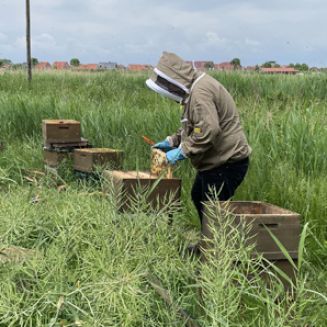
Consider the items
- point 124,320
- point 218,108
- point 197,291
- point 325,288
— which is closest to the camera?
point 124,320

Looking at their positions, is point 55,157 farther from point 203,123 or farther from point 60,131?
point 203,123

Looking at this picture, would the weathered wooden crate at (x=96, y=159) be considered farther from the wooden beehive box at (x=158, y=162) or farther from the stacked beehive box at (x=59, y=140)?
the wooden beehive box at (x=158, y=162)

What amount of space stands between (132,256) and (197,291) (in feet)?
0.89

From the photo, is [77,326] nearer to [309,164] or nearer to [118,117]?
[309,164]

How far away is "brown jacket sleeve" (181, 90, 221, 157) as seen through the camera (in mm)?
3348

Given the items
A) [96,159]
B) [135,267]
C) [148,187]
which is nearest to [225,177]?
[148,187]

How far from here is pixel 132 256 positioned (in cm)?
197

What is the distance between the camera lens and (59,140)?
5102 mm

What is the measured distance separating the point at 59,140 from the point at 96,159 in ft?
2.63

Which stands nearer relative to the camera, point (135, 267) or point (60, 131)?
point (135, 267)

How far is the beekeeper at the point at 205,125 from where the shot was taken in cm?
338

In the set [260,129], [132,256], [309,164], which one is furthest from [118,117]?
[132,256]

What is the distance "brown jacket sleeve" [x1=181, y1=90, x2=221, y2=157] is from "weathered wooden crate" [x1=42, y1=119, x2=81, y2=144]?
1932 mm

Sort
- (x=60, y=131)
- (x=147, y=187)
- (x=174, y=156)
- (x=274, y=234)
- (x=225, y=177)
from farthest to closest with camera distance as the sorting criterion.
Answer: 1. (x=60, y=131)
2. (x=225, y=177)
3. (x=174, y=156)
4. (x=147, y=187)
5. (x=274, y=234)
